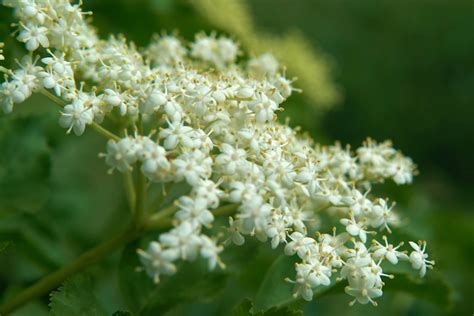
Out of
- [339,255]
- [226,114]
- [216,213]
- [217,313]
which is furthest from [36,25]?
[217,313]

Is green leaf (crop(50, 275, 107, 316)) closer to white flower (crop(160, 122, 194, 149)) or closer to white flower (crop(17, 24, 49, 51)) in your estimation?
white flower (crop(160, 122, 194, 149))

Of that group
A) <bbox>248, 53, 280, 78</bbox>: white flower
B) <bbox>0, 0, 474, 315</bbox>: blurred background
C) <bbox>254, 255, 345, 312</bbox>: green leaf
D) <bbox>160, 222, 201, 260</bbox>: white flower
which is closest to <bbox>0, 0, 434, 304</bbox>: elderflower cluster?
<bbox>160, 222, 201, 260</bbox>: white flower

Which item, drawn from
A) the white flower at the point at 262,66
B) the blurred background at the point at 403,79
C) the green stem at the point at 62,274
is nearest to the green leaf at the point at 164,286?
the green stem at the point at 62,274

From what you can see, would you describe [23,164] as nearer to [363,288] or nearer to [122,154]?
[122,154]

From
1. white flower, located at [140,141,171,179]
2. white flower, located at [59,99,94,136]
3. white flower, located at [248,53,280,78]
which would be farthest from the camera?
white flower, located at [248,53,280,78]

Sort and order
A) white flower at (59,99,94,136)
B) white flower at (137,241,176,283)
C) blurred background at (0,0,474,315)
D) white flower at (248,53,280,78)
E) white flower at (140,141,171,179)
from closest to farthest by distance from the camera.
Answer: white flower at (137,241,176,283)
white flower at (140,141,171,179)
white flower at (59,99,94,136)
white flower at (248,53,280,78)
blurred background at (0,0,474,315)

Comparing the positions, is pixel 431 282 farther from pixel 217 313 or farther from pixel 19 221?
pixel 19 221

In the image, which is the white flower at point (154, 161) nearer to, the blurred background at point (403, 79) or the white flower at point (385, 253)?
the white flower at point (385, 253)

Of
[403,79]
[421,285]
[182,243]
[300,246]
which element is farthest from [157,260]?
[403,79]
